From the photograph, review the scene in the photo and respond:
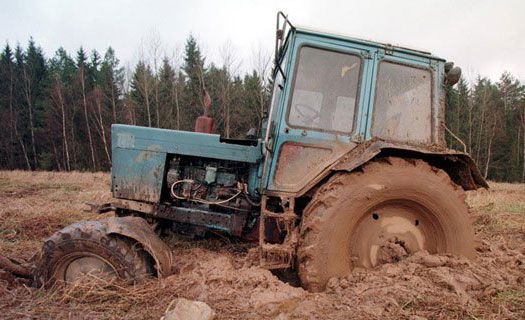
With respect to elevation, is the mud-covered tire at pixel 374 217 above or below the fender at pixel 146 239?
above

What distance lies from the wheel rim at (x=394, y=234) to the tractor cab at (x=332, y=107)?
619mm

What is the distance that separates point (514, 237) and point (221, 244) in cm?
393

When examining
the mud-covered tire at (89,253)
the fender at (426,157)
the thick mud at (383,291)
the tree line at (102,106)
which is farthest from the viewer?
the tree line at (102,106)

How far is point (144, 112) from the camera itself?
2812cm

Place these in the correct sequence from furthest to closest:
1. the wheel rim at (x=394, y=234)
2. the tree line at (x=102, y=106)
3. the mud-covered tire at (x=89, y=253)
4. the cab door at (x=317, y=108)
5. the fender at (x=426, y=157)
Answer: the tree line at (x=102, y=106)
the cab door at (x=317, y=108)
the wheel rim at (x=394, y=234)
the fender at (x=426, y=157)
the mud-covered tire at (x=89, y=253)

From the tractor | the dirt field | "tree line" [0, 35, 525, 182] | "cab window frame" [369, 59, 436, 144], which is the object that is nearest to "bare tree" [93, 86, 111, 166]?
"tree line" [0, 35, 525, 182]

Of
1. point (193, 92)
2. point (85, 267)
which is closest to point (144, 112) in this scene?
point (193, 92)

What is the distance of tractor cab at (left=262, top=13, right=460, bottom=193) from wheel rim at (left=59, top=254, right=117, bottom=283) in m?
1.52

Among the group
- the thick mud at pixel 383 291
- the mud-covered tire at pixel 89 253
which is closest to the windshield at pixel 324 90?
the thick mud at pixel 383 291

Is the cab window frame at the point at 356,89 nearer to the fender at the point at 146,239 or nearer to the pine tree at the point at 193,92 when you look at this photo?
the fender at the point at 146,239

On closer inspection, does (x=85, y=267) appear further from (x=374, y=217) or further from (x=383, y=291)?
(x=374, y=217)

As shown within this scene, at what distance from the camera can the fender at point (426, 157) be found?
334cm

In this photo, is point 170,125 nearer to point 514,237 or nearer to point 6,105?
point 6,105

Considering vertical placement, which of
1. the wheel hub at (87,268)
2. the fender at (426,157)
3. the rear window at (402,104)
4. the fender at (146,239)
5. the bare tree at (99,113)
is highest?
the bare tree at (99,113)
